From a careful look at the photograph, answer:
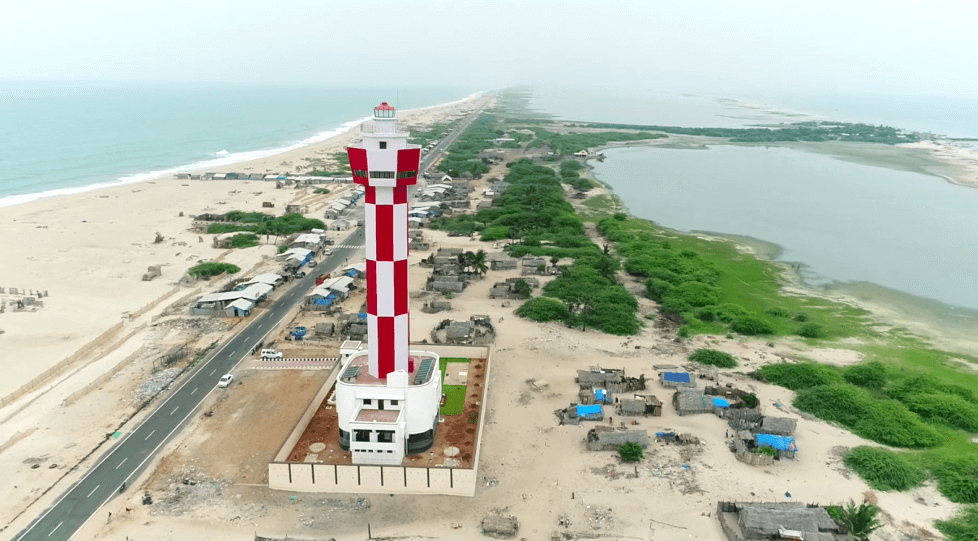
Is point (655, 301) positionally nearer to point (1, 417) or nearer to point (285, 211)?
point (1, 417)

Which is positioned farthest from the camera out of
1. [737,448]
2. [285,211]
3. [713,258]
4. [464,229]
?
[285,211]

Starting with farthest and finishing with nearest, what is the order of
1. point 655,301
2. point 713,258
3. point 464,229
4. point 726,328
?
point 464,229 < point 713,258 < point 655,301 < point 726,328

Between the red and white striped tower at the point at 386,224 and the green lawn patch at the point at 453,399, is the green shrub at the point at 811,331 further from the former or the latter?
the red and white striped tower at the point at 386,224

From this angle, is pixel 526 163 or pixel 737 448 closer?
pixel 737 448

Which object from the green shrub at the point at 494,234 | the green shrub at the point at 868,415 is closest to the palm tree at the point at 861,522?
the green shrub at the point at 868,415

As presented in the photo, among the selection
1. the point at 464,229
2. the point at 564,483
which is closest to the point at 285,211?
the point at 464,229

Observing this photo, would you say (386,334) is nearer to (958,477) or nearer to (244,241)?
(958,477)

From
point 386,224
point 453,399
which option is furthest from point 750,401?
point 386,224

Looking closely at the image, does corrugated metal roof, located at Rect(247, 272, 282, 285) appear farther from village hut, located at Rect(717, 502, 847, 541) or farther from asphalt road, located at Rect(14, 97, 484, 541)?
village hut, located at Rect(717, 502, 847, 541)
